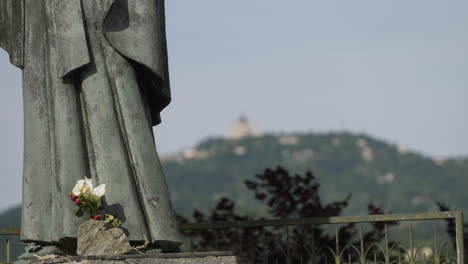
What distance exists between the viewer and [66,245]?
852cm

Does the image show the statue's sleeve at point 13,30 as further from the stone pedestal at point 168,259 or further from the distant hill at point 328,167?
the distant hill at point 328,167

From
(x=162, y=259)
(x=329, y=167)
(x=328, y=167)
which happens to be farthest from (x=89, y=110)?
(x=328, y=167)

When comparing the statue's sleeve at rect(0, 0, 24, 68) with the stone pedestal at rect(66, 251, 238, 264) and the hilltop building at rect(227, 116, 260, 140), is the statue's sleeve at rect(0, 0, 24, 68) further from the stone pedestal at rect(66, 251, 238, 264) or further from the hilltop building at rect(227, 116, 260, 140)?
the hilltop building at rect(227, 116, 260, 140)

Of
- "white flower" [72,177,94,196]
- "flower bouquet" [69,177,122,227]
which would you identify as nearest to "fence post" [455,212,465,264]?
"flower bouquet" [69,177,122,227]

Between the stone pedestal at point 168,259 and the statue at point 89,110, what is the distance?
0.94 feet

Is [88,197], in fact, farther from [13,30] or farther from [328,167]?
[328,167]

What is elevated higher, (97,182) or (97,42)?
(97,42)

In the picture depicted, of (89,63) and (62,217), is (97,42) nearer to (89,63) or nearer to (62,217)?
(89,63)

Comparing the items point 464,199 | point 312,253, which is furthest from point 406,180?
point 312,253

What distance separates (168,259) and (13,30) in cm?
182

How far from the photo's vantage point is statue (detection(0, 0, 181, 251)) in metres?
8.60

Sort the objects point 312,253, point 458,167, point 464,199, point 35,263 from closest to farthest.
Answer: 1. point 35,263
2. point 312,253
3. point 464,199
4. point 458,167

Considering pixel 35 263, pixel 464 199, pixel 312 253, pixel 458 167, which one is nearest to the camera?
pixel 35 263

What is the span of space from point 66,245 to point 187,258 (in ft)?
2.54
